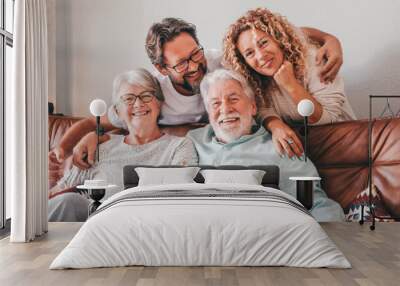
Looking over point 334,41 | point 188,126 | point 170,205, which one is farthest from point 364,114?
point 170,205

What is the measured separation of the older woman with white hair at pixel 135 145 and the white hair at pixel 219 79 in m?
0.57

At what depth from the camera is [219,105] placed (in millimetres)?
7598

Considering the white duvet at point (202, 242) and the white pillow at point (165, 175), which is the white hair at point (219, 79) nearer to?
the white pillow at point (165, 175)

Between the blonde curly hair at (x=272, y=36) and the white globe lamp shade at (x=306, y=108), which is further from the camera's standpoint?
the blonde curly hair at (x=272, y=36)

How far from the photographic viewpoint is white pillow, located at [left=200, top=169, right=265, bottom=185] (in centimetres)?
700

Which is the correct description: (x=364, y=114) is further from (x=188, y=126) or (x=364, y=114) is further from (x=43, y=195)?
(x=43, y=195)

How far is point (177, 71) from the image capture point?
303 inches

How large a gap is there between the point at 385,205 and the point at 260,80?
2285mm

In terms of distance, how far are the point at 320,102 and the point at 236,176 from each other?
1.58 meters

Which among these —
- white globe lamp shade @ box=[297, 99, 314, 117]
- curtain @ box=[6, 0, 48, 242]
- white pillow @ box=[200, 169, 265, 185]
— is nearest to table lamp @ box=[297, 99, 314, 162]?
white globe lamp shade @ box=[297, 99, 314, 117]

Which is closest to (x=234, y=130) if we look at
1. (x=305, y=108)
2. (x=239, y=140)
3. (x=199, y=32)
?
(x=239, y=140)

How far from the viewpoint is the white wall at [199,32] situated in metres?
7.62

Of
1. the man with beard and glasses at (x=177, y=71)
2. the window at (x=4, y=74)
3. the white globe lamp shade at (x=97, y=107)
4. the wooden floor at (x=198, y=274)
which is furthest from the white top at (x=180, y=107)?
the wooden floor at (x=198, y=274)

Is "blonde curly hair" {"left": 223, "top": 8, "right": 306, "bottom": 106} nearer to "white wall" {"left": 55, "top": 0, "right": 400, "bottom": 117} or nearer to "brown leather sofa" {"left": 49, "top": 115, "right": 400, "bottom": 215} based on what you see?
"white wall" {"left": 55, "top": 0, "right": 400, "bottom": 117}
